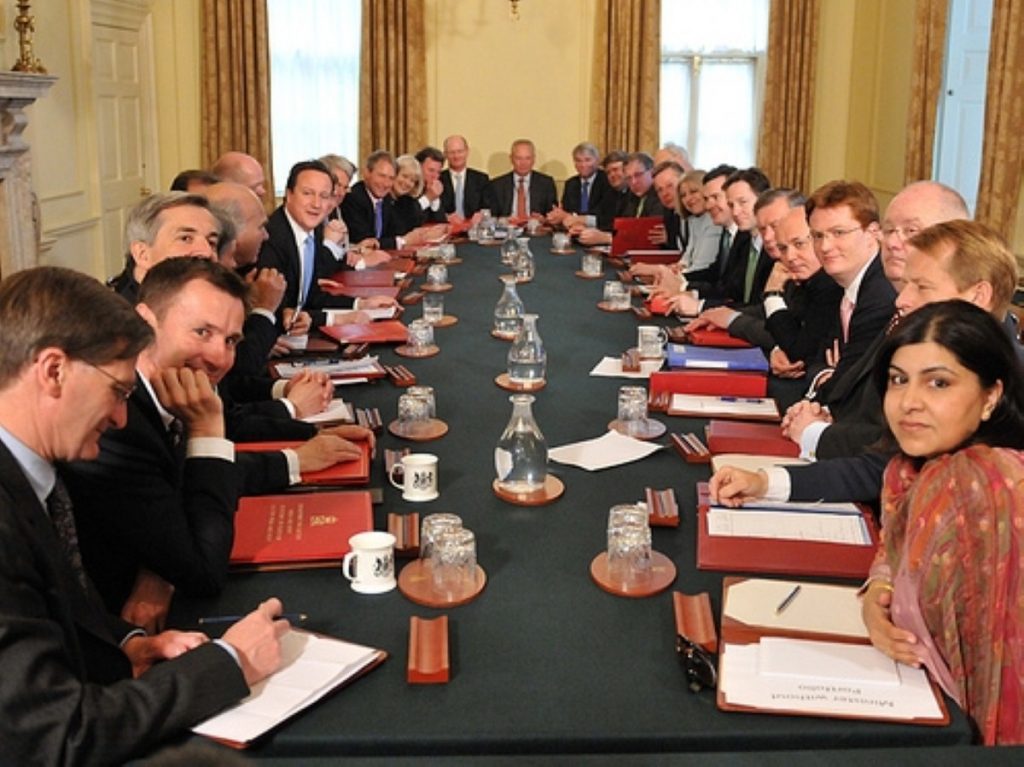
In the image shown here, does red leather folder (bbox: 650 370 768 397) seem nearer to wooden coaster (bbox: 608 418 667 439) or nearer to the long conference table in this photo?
wooden coaster (bbox: 608 418 667 439)

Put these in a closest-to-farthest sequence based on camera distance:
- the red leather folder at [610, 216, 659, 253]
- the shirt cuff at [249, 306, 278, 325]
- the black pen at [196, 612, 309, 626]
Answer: the black pen at [196, 612, 309, 626]
the shirt cuff at [249, 306, 278, 325]
the red leather folder at [610, 216, 659, 253]

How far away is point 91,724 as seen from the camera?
1207mm

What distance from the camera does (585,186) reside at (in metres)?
8.14

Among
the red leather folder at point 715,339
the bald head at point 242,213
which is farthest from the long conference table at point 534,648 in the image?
the bald head at point 242,213

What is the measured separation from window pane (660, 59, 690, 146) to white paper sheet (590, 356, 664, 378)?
229 inches

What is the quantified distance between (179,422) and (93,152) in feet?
18.5

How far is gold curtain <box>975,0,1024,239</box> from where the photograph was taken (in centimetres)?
606

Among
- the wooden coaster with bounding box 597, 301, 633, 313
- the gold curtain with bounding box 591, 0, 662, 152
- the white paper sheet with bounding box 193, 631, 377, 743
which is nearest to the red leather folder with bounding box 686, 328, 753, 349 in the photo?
the wooden coaster with bounding box 597, 301, 633, 313

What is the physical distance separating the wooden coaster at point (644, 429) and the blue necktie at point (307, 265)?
6.91ft

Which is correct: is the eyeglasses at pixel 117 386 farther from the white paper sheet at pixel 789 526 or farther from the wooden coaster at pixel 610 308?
the wooden coaster at pixel 610 308

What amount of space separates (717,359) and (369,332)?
3.89 feet

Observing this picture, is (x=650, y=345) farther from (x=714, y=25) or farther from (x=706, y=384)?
(x=714, y=25)

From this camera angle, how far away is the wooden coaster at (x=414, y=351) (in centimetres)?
342

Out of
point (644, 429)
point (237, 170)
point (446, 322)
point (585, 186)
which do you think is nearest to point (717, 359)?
point (644, 429)
